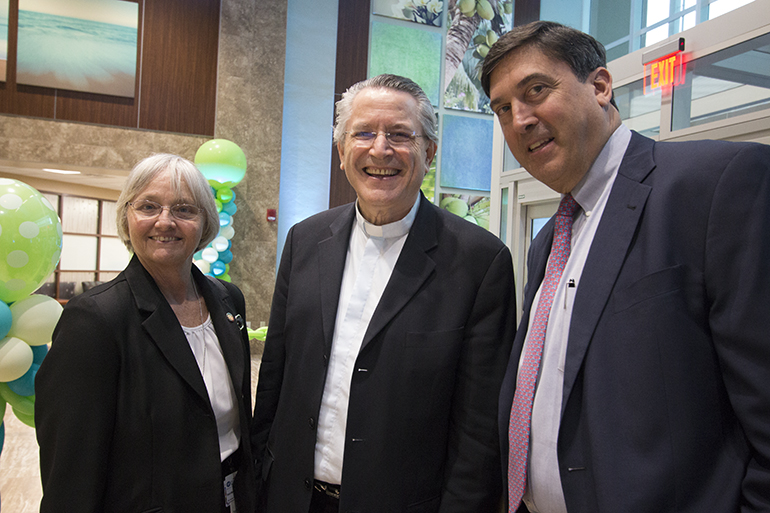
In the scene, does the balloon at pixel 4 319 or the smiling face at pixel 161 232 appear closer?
the smiling face at pixel 161 232

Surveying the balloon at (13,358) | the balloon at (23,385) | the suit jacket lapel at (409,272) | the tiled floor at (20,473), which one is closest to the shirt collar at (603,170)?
the suit jacket lapel at (409,272)

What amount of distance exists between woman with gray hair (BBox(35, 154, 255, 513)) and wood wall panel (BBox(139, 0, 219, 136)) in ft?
20.6

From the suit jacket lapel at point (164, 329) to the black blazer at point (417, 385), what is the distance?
0.30 m

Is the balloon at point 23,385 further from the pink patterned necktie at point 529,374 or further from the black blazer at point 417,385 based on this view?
the pink patterned necktie at point 529,374

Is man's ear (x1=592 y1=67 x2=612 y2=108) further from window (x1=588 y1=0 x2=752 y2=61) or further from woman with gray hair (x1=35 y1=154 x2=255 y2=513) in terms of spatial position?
window (x1=588 y1=0 x2=752 y2=61)

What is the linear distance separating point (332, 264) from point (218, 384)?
572 millimetres

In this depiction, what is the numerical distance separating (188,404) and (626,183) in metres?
1.40

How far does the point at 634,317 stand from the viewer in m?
1.06

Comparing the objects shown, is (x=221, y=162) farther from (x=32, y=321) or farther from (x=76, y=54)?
(x=32, y=321)

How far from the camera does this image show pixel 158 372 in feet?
4.88

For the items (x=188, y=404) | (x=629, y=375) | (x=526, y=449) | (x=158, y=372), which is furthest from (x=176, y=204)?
(x=629, y=375)

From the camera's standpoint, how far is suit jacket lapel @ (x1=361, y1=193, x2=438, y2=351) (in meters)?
1.47

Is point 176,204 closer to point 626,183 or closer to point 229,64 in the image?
point 626,183

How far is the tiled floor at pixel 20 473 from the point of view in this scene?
3409 mm
